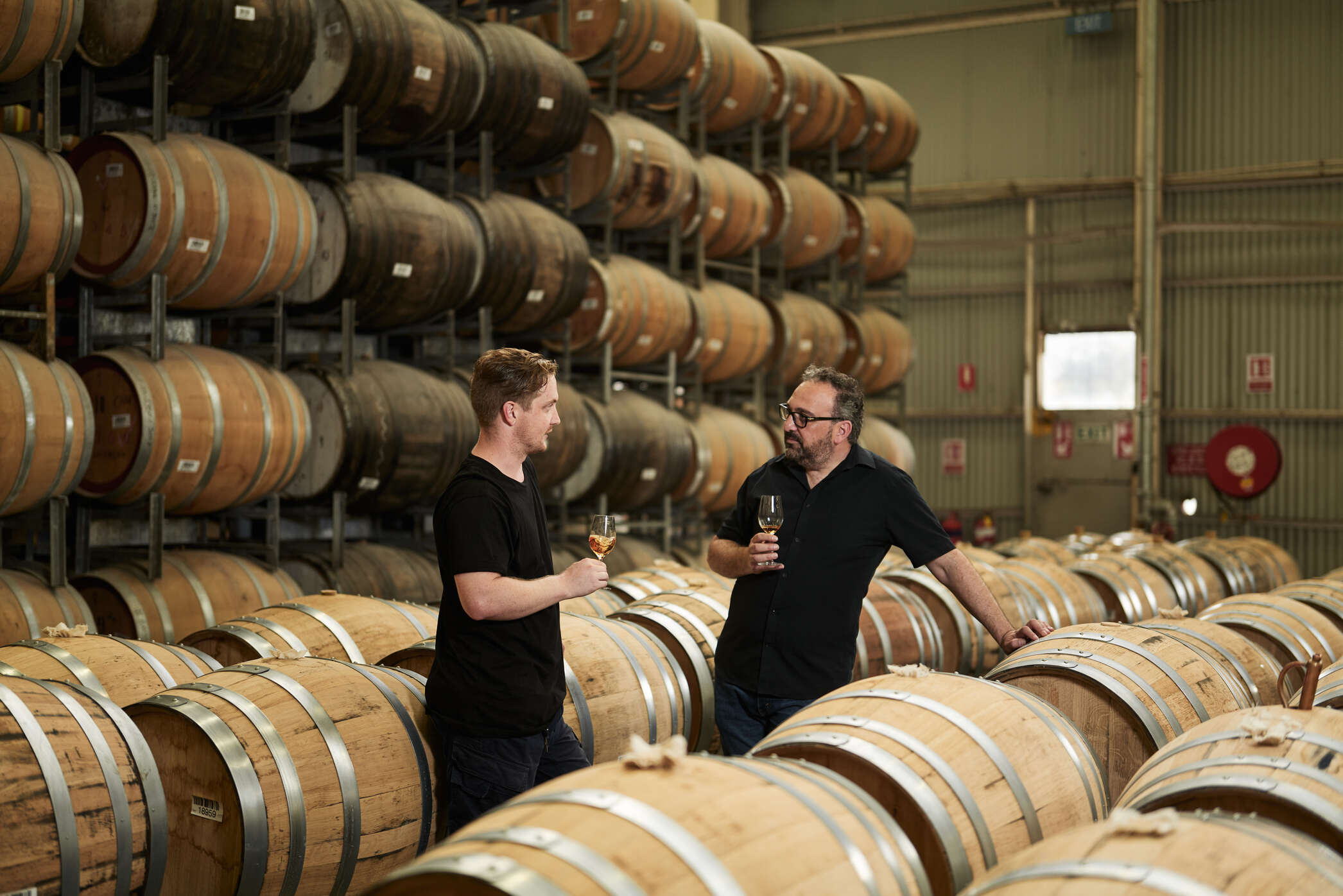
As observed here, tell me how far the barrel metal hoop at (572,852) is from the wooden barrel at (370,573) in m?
5.67

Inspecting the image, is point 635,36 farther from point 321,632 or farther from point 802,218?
point 321,632

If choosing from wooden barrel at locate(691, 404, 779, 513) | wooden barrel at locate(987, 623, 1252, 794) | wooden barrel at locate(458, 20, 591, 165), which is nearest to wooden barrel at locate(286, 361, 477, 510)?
wooden barrel at locate(458, 20, 591, 165)

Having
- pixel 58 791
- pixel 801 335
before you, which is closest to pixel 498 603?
pixel 58 791

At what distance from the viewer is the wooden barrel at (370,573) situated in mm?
7645

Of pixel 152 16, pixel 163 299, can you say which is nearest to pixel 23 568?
pixel 163 299

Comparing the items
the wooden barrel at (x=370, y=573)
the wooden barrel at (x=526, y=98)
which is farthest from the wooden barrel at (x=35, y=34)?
the wooden barrel at (x=370, y=573)

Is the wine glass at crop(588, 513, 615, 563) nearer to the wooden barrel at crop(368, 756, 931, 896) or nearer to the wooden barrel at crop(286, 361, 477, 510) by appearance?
the wooden barrel at crop(368, 756, 931, 896)

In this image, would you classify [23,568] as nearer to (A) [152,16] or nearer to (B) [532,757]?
(A) [152,16]

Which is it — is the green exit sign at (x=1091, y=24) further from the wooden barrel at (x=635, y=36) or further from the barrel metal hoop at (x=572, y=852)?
the barrel metal hoop at (x=572, y=852)

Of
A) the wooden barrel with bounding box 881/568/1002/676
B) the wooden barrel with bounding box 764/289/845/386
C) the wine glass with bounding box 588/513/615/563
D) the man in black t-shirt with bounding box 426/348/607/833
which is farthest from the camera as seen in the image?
the wooden barrel with bounding box 764/289/845/386

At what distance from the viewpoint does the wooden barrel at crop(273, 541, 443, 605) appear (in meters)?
7.64

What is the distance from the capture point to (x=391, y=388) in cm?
762

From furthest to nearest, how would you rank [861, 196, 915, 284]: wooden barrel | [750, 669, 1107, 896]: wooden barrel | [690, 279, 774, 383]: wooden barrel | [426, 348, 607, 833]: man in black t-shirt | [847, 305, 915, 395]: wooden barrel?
[861, 196, 915, 284]: wooden barrel
[847, 305, 915, 395]: wooden barrel
[690, 279, 774, 383]: wooden barrel
[426, 348, 607, 833]: man in black t-shirt
[750, 669, 1107, 896]: wooden barrel

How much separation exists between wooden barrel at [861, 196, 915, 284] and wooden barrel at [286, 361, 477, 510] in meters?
7.61
